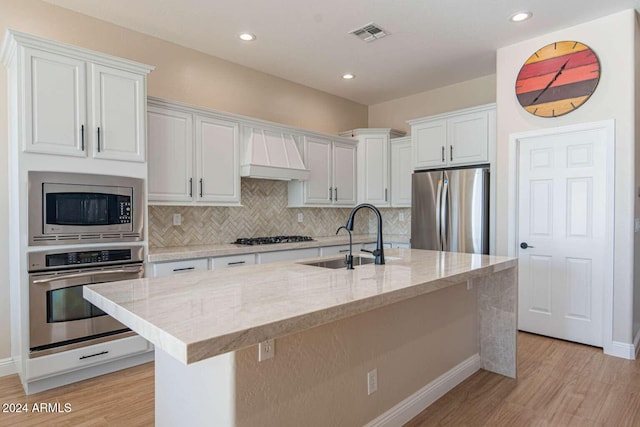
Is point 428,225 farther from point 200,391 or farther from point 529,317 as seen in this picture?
point 200,391

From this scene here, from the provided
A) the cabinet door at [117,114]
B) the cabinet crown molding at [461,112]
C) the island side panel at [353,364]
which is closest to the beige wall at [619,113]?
the cabinet crown molding at [461,112]

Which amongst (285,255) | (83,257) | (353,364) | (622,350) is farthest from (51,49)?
(622,350)

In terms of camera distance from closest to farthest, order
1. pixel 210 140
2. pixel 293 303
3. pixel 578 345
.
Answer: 1. pixel 293 303
2. pixel 578 345
3. pixel 210 140

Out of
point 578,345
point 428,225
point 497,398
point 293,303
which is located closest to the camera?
point 293,303

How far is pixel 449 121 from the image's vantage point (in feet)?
14.8

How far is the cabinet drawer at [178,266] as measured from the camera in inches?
124

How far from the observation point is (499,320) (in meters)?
2.82

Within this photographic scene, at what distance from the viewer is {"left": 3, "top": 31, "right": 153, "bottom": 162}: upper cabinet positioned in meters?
2.54

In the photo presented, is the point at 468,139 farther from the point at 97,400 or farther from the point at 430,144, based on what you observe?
the point at 97,400

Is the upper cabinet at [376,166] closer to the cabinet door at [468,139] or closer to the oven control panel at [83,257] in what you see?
the cabinet door at [468,139]

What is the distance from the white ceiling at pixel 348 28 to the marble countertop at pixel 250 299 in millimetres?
2183

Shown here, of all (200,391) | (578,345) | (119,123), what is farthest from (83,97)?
(578,345)

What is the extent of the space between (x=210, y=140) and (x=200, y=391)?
8.92ft

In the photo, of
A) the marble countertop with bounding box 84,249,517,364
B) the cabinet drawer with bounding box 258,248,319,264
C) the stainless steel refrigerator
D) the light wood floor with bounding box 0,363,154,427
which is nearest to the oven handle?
the light wood floor with bounding box 0,363,154,427
